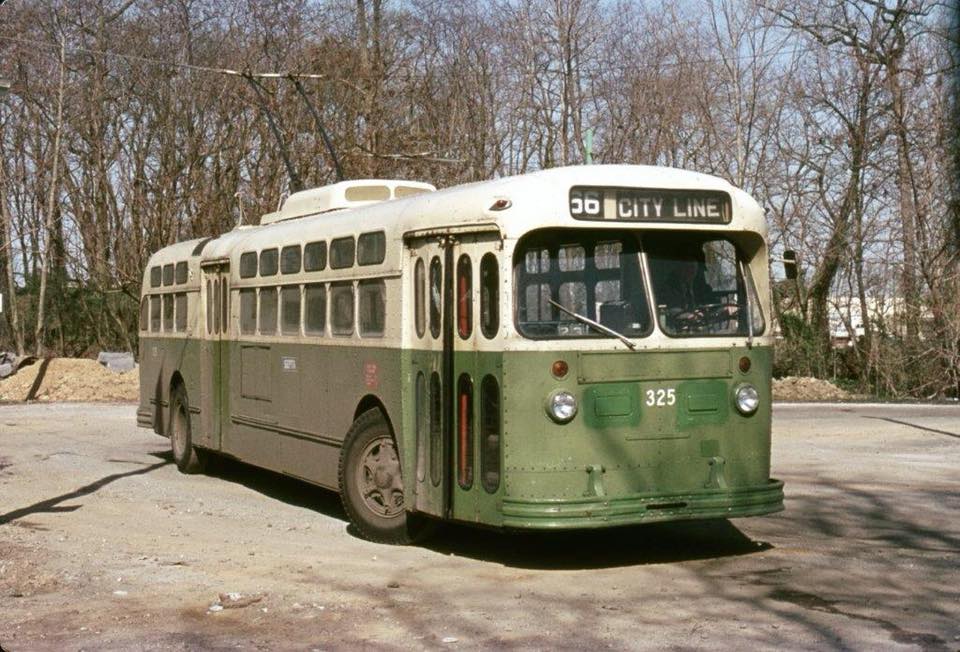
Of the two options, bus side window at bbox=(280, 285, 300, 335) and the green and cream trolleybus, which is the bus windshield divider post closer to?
the green and cream trolleybus

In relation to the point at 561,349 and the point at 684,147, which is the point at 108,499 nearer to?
the point at 561,349

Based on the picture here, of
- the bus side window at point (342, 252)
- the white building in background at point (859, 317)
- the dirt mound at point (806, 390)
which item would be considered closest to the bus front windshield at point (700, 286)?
the bus side window at point (342, 252)

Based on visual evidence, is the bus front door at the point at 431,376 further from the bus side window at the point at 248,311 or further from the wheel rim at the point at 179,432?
the wheel rim at the point at 179,432

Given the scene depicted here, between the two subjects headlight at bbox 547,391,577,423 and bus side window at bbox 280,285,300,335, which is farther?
bus side window at bbox 280,285,300,335

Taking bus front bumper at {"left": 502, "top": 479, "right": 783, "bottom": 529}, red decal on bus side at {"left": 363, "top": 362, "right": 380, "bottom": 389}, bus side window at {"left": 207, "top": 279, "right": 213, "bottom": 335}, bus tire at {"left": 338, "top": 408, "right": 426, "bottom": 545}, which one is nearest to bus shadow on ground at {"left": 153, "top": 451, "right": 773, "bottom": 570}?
bus tire at {"left": 338, "top": 408, "right": 426, "bottom": 545}

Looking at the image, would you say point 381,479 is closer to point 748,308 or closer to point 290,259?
point 290,259

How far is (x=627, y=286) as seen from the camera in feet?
35.1

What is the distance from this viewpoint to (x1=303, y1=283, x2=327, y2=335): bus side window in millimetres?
13310

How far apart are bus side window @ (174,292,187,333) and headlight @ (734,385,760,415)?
27.7ft

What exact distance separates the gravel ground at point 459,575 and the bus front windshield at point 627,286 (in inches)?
64.0

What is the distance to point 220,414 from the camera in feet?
53.3

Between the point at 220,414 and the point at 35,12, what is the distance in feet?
104

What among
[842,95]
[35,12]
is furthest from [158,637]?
[35,12]

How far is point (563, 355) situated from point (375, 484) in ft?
8.10
